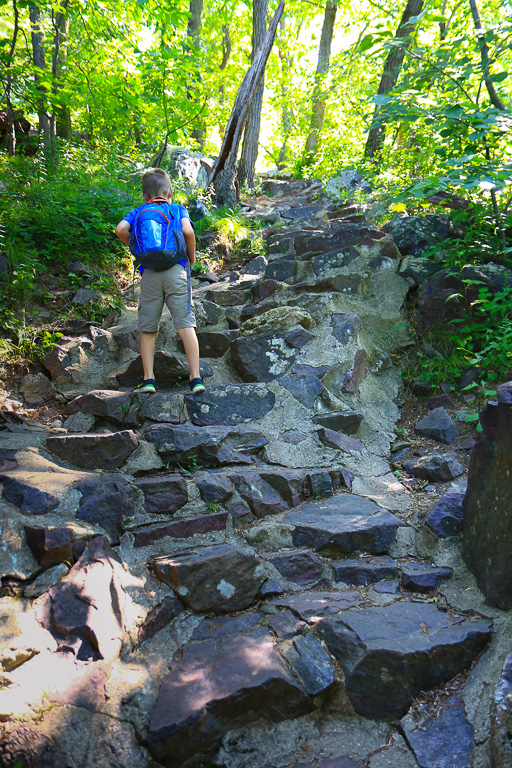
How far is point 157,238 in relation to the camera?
331 centimetres

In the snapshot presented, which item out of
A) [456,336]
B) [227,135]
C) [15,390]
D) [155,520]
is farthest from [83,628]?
[227,135]

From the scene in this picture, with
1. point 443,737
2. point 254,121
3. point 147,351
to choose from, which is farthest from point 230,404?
point 254,121

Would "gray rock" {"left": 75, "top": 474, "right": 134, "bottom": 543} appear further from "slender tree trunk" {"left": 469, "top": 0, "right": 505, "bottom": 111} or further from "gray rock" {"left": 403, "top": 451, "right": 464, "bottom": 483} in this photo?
"slender tree trunk" {"left": 469, "top": 0, "right": 505, "bottom": 111}

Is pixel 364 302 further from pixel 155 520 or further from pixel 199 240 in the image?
pixel 155 520

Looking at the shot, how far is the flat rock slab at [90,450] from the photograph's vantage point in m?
2.67

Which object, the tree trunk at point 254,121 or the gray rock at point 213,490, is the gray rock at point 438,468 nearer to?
the gray rock at point 213,490

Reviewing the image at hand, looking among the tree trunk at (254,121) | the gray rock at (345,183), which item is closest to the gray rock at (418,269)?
the gray rock at (345,183)

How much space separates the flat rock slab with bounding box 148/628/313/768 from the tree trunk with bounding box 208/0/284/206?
671cm

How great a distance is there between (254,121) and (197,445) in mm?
8237

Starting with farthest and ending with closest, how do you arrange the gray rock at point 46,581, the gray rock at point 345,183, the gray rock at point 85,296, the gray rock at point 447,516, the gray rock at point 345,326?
1. the gray rock at point 345,183
2. the gray rock at point 85,296
3. the gray rock at point 345,326
4. the gray rock at point 447,516
5. the gray rock at point 46,581

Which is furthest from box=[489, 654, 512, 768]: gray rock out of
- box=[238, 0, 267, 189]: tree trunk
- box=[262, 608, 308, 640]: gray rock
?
box=[238, 0, 267, 189]: tree trunk

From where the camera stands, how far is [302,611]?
1956mm

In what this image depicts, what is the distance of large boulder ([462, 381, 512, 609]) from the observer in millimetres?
1827

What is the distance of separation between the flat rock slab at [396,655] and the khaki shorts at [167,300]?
2300 millimetres
